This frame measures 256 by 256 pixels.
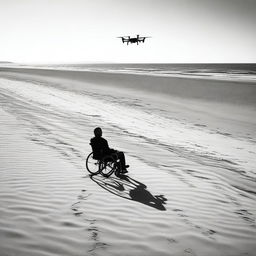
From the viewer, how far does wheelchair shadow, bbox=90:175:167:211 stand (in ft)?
19.0

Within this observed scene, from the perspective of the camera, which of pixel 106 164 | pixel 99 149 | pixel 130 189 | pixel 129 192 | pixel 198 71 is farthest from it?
pixel 198 71

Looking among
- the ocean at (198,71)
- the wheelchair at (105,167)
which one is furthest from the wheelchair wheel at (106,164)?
the ocean at (198,71)

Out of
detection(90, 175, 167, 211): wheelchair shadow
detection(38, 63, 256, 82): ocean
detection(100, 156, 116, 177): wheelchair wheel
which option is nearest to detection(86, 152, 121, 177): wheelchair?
detection(100, 156, 116, 177): wheelchair wheel

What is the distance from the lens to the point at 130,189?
638 cm

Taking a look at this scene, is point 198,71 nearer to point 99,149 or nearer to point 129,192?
point 99,149

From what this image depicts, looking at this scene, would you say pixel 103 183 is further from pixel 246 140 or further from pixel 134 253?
pixel 246 140

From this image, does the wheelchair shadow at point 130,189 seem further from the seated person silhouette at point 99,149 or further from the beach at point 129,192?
the seated person silhouette at point 99,149

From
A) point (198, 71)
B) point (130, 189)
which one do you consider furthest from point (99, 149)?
point (198, 71)

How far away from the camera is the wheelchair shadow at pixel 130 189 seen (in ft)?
19.0

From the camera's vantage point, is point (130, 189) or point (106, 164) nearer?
point (130, 189)

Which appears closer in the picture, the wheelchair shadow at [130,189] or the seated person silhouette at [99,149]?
Result: the wheelchair shadow at [130,189]

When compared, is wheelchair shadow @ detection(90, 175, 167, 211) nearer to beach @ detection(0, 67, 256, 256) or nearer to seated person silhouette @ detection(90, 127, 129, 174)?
beach @ detection(0, 67, 256, 256)

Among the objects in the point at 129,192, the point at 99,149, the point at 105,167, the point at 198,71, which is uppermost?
the point at 198,71

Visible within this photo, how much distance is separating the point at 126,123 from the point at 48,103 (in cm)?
729
